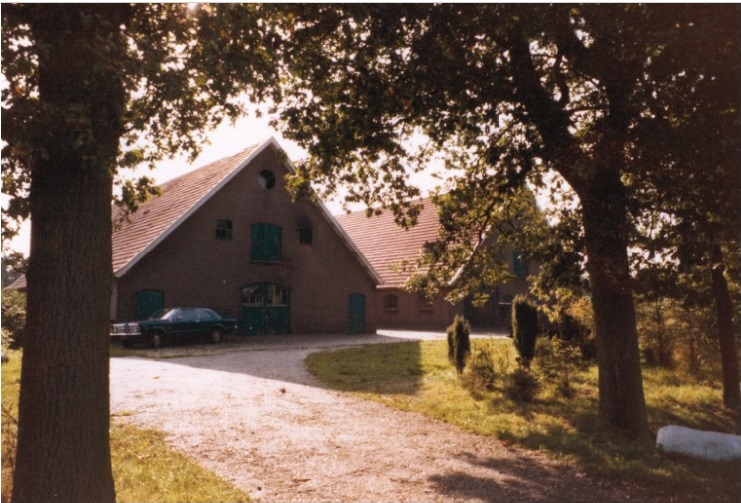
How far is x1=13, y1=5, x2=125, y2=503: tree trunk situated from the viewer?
4.25m

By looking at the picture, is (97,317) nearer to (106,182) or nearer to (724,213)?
(106,182)

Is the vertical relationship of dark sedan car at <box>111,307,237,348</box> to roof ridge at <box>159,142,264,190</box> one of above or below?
below

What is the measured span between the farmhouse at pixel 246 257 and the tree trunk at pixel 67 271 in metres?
16.2

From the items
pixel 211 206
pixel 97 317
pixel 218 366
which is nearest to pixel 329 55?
pixel 97 317

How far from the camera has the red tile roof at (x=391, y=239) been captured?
104 feet

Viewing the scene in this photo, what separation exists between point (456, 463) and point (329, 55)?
5.76 metres

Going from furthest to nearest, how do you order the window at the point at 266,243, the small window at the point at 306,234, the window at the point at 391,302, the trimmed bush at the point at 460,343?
1. the window at the point at 391,302
2. the small window at the point at 306,234
3. the window at the point at 266,243
4. the trimmed bush at the point at 460,343

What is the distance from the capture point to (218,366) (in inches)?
570

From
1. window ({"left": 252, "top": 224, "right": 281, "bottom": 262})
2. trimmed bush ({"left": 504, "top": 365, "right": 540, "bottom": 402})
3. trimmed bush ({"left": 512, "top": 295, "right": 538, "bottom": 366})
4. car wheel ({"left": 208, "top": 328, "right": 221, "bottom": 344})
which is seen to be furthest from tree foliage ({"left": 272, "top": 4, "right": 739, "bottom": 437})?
window ({"left": 252, "top": 224, "right": 281, "bottom": 262})

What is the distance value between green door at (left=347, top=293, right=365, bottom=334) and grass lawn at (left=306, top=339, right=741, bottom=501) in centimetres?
1119

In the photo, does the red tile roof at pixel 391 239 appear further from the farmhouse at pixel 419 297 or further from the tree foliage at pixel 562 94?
the tree foliage at pixel 562 94

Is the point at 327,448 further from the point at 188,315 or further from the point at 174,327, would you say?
the point at 188,315

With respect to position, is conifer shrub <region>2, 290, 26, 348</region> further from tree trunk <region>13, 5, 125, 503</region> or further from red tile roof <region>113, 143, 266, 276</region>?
tree trunk <region>13, 5, 125, 503</region>

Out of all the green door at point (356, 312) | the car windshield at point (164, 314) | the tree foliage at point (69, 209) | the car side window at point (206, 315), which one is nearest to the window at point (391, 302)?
the green door at point (356, 312)
